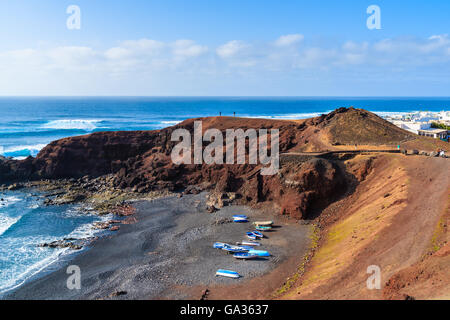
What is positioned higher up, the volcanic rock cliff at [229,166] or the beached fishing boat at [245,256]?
the volcanic rock cliff at [229,166]

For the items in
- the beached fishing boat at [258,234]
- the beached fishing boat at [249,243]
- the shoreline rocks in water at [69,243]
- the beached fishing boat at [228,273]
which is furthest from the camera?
the beached fishing boat at [258,234]

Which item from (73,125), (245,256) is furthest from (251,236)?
(73,125)

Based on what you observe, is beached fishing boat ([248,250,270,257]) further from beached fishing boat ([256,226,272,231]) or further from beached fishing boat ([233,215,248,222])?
beached fishing boat ([233,215,248,222])

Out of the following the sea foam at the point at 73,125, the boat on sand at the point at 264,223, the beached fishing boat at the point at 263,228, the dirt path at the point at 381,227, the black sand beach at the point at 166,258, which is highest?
the sea foam at the point at 73,125

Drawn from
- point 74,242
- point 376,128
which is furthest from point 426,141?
point 74,242

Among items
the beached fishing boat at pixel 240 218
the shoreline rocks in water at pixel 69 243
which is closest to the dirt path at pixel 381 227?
the beached fishing boat at pixel 240 218

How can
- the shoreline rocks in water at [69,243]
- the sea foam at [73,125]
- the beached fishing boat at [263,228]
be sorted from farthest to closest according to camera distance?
the sea foam at [73,125]
the beached fishing boat at [263,228]
the shoreline rocks in water at [69,243]

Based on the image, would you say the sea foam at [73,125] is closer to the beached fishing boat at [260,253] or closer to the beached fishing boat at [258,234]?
the beached fishing boat at [258,234]
